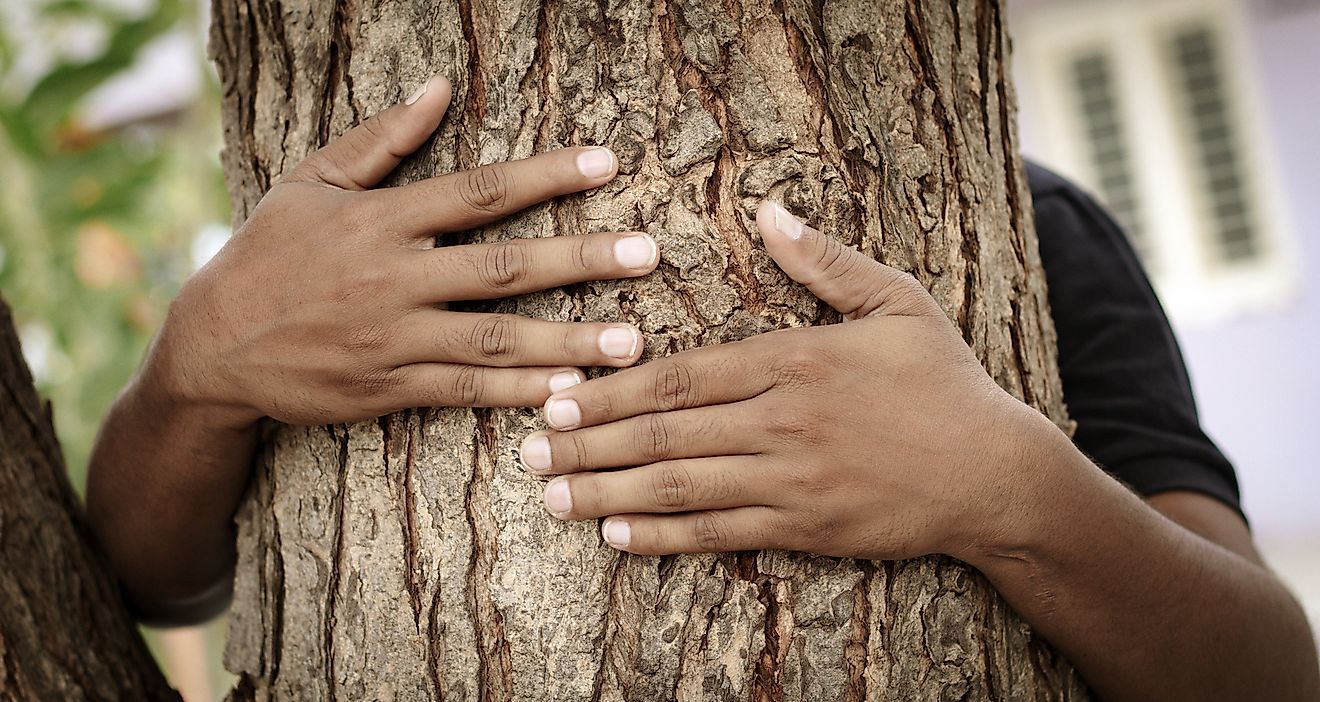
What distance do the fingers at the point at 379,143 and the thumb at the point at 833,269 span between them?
398mm

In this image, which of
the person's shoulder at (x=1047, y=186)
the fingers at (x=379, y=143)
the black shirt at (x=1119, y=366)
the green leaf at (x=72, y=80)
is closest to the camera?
the fingers at (x=379, y=143)

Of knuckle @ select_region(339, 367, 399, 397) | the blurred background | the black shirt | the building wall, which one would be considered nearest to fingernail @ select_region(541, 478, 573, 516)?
knuckle @ select_region(339, 367, 399, 397)

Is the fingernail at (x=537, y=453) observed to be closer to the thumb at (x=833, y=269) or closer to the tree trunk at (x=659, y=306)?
the tree trunk at (x=659, y=306)

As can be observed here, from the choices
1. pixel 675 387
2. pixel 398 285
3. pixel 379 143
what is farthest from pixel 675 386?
pixel 379 143

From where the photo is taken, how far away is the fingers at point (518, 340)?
1097 mm

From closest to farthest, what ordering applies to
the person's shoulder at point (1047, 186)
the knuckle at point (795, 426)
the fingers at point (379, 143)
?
the knuckle at point (795, 426), the fingers at point (379, 143), the person's shoulder at point (1047, 186)

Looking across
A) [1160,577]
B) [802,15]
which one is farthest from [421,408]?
[1160,577]

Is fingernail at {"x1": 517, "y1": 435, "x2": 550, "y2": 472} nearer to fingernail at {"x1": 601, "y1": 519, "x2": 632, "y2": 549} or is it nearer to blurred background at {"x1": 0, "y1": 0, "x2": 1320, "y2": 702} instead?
fingernail at {"x1": 601, "y1": 519, "x2": 632, "y2": 549}

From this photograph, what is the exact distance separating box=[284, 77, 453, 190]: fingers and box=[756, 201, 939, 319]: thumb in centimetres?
40

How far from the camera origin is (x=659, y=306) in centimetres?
115

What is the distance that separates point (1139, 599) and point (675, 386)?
25.0 inches

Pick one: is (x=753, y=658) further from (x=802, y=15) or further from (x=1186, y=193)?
(x=1186, y=193)

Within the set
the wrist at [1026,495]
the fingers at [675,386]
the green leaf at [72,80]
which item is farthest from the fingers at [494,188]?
the green leaf at [72,80]

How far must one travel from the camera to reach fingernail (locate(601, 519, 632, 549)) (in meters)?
1.11
